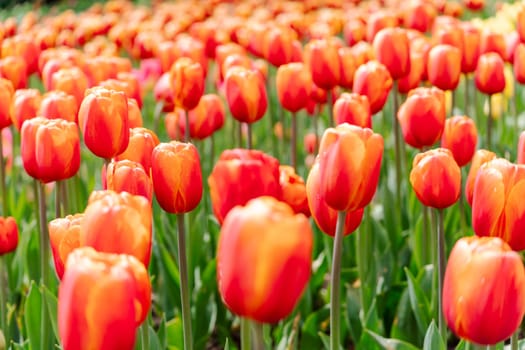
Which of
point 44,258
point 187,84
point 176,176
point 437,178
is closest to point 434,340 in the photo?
point 437,178

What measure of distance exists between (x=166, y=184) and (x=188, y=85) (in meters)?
1.22

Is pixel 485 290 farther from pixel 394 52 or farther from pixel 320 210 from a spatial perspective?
pixel 394 52

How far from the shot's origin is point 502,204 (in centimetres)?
158

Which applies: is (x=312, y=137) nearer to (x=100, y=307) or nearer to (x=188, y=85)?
(x=188, y=85)

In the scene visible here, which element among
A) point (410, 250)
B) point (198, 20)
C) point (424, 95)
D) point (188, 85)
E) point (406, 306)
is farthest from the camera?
point (198, 20)

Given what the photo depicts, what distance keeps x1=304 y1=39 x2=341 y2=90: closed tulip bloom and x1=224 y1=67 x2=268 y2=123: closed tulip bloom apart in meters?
0.36

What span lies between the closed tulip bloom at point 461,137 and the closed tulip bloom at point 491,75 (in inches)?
29.0

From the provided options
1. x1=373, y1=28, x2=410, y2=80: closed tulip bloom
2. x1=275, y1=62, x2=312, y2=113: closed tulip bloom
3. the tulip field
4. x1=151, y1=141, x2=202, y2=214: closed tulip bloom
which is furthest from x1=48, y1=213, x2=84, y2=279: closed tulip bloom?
x1=373, y1=28, x2=410, y2=80: closed tulip bloom

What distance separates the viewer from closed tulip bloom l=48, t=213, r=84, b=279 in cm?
151

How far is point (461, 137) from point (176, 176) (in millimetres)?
1015

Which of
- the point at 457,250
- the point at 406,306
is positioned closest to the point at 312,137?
the point at 406,306

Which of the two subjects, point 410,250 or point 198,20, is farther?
point 198,20

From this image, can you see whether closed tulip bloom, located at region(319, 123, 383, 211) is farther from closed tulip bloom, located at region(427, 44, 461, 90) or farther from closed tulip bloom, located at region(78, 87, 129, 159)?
closed tulip bloom, located at region(427, 44, 461, 90)

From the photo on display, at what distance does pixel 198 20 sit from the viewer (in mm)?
6422
